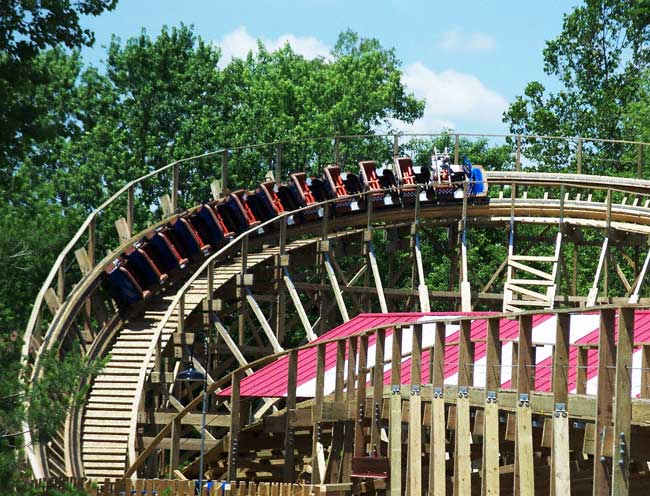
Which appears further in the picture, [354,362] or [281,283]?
[281,283]

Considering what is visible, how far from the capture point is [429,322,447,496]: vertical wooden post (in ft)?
54.6

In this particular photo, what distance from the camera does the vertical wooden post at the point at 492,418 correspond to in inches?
591

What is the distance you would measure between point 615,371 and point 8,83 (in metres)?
8.21

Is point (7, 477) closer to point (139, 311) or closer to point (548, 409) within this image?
point (548, 409)

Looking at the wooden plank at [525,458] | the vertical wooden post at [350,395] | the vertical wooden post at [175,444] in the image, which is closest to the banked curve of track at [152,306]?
the vertical wooden post at [175,444]

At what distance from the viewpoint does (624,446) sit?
41.1ft

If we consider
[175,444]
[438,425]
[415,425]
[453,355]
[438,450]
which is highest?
[453,355]

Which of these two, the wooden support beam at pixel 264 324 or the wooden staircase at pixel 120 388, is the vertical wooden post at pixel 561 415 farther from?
the wooden support beam at pixel 264 324

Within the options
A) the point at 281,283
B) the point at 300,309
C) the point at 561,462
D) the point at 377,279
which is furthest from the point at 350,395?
the point at 377,279

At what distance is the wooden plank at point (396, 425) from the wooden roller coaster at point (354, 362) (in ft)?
0.09

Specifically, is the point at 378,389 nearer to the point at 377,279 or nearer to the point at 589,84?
the point at 377,279

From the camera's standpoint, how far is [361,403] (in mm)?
20906

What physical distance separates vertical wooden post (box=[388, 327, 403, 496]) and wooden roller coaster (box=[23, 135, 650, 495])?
1.0 inches

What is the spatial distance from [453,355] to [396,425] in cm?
318
